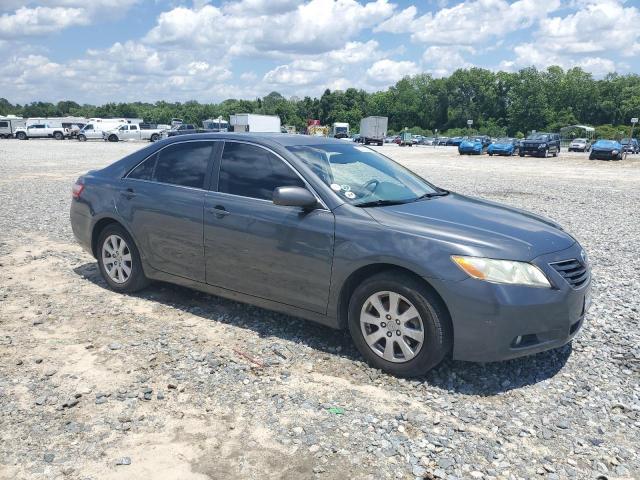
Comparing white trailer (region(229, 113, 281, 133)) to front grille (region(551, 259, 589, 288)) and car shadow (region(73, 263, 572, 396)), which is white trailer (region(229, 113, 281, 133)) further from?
front grille (region(551, 259, 589, 288))

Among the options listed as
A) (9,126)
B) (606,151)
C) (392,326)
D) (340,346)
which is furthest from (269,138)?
(9,126)

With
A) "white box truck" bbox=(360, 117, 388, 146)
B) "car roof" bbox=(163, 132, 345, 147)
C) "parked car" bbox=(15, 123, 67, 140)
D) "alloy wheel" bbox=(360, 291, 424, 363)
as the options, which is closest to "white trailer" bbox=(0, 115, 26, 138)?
"parked car" bbox=(15, 123, 67, 140)

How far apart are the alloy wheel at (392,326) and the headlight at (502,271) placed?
466mm

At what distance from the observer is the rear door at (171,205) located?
4.88 meters

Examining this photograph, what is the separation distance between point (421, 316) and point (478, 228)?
0.76m

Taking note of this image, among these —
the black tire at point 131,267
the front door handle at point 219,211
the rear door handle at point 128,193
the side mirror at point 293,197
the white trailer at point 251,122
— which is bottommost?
the black tire at point 131,267

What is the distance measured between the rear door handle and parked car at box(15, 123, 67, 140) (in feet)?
198

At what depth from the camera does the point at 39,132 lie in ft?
190

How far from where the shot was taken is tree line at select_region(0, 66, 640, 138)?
113 metres

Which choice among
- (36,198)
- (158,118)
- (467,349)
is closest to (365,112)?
(158,118)

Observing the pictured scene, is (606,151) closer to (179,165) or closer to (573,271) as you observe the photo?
(573,271)

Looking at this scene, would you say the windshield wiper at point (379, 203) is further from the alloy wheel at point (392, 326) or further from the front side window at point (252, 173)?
the alloy wheel at point (392, 326)

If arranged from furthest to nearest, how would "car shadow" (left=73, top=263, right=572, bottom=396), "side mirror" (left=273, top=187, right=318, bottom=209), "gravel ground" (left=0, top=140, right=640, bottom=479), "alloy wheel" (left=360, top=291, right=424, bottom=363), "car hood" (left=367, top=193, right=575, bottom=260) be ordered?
"side mirror" (left=273, top=187, right=318, bottom=209)
"car shadow" (left=73, top=263, right=572, bottom=396)
"alloy wheel" (left=360, top=291, right=424, bottom=363)
"car hood" (left=367, top=193, right=575, bottom=260)
"gravel ground" (left=0, top=140, right=640, bottom=479)

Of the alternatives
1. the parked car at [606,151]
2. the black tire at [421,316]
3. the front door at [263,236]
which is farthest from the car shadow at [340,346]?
the parked car at [606,151]
